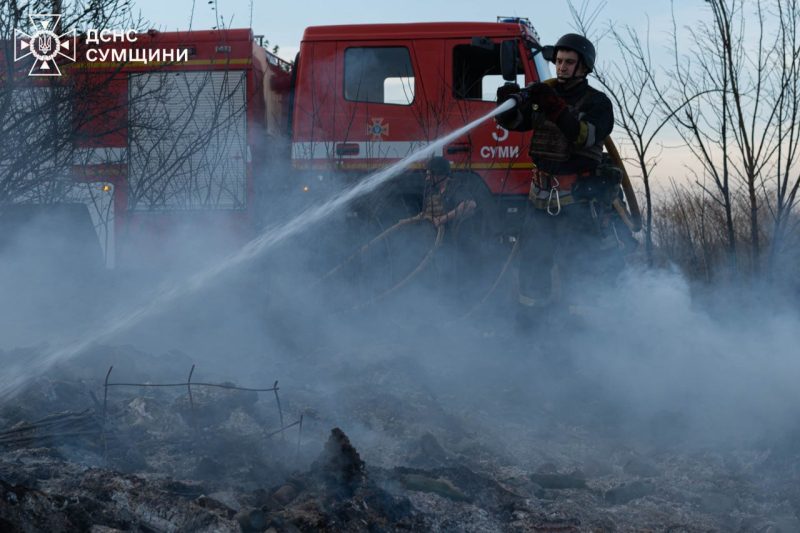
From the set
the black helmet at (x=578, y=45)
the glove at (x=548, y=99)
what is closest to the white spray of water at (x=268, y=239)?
the black helmet at (x=578, y=45)

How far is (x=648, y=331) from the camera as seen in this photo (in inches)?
257

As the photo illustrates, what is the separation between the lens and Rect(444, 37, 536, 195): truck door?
7953 mm

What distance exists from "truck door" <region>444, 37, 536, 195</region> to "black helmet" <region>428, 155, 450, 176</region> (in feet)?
1.20

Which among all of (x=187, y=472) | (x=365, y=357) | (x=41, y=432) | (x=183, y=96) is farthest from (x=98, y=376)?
(x=183, y=96)

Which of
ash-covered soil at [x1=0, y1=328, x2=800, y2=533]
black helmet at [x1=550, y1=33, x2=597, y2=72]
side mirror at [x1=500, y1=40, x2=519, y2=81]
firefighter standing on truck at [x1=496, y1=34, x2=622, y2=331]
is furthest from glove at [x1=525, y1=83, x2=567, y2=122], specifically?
ash-covered soil at [x1=0, y1=328, x2=800, y2=533]

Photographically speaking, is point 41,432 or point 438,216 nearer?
point 41,432

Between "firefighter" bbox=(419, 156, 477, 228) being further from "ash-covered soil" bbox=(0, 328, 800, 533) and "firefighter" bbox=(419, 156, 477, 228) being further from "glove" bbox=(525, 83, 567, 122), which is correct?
"glove" bbox=(525, 83, 567, 122)

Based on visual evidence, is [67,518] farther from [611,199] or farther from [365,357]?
[611,199]

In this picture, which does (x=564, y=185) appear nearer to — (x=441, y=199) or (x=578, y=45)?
(x=578, y=45)

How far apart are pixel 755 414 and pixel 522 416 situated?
1.30m

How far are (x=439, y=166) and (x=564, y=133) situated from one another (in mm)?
1905

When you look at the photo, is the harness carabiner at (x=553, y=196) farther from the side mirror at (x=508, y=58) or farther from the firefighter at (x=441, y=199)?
the firefighter at (x=441, y=199)

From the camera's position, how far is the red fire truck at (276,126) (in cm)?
793

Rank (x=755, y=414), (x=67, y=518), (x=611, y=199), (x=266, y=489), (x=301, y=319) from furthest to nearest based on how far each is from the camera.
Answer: (x=301, y=319), (x=611, y=199), (x=755, y=414), (x=266, y=489), (x=67, y=518)
